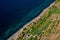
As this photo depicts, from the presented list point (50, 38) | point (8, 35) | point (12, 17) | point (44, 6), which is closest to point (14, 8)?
point (12, 17)

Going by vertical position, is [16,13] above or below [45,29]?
above

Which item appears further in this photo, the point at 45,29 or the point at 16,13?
the point at 16,13

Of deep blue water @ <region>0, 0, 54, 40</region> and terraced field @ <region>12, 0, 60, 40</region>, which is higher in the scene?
deep blue water @ <region>0, 0, 54, 40</region>

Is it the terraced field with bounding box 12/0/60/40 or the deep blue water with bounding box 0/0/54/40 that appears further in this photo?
the deep blue water with bounding box 0/0/54/40

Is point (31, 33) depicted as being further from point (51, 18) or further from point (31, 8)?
point (31, 8)
